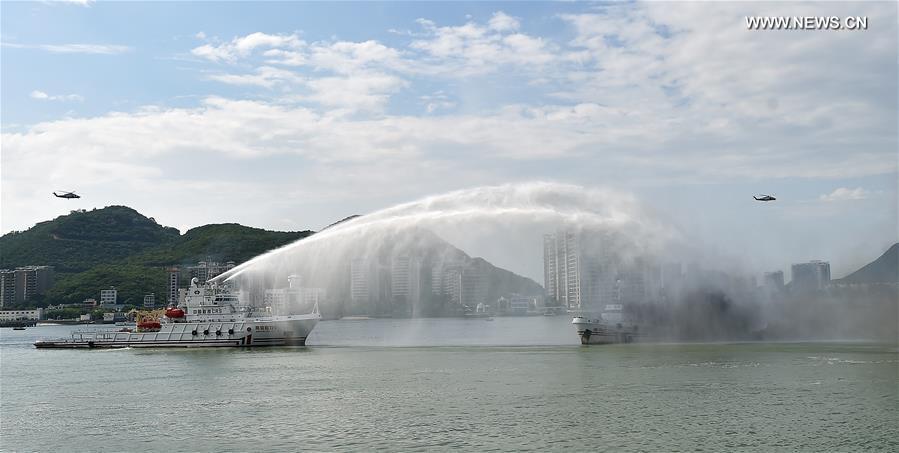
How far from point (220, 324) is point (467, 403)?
46.5 m

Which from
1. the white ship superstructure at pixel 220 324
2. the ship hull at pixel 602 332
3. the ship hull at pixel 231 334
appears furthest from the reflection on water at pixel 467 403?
the white ship superstructure at pixel 220 324

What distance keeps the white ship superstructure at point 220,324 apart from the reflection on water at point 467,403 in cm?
1361

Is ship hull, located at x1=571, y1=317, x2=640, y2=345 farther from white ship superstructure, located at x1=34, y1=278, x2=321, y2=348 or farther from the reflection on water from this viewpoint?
white ship superstructure, located at x1=34, y1=278, x2=321, y2=348

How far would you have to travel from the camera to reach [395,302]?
11606 centimetres

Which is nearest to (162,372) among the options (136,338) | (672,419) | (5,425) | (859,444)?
(5,425)

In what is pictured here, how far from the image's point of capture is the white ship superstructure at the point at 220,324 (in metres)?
76.4

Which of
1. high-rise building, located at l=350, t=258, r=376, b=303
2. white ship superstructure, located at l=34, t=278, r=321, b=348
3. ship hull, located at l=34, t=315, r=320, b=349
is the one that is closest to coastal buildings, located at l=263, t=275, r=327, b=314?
white ship superstructure, located at l=34, t=278, r=321, b=348

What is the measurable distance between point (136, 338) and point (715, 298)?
6268 cm

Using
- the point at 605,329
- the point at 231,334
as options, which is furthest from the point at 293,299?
the point at 605,329

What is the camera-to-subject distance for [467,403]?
37.0m

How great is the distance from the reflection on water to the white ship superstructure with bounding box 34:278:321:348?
13.6 meters

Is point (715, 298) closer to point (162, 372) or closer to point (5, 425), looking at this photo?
point (162, 372)

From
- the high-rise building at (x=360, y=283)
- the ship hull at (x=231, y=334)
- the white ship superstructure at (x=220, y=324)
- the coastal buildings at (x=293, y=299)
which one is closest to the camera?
the ship hull at (x=231, y=334)

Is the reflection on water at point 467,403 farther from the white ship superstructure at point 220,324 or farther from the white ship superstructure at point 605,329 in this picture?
the white ship superstructure at point 220,324
